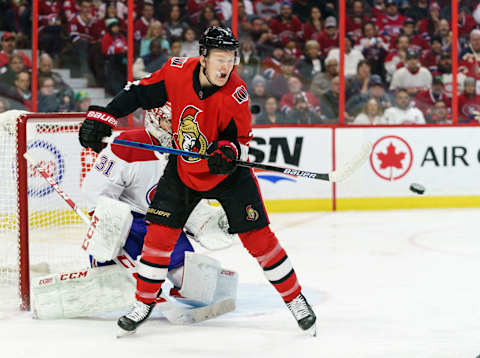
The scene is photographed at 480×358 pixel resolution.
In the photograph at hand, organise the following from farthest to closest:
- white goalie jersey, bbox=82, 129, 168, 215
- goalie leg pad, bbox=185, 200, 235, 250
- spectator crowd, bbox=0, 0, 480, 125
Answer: spectator crowd, bbox=0, 0, 480, 125
goalie leg pad, bbox=185, 200, 235, 250
white goalie jersey, bbox=82, 129, 168, 215

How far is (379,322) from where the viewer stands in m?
3.14

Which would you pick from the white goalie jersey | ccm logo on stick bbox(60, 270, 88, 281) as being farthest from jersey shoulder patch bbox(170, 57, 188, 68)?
ccm logo on stick bbox(60, 270, 88, 281)

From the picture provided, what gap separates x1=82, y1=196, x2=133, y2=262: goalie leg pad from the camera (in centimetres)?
309

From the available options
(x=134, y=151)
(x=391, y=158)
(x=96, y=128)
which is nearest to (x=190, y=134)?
(x=96, y=128)

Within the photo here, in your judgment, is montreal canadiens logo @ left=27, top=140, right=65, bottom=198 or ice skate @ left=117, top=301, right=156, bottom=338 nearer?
ice skate @ left=117, top=301, right=156, bottom=338

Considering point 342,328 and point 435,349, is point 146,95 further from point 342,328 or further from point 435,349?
point 435,349

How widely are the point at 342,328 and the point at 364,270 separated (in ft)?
3.89

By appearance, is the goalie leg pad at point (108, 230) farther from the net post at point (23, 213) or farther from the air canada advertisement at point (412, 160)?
the air canada advertisement at point (412, 160)

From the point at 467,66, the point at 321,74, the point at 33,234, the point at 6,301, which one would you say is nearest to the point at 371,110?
the point at 321,74

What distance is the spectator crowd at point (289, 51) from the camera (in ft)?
20.6


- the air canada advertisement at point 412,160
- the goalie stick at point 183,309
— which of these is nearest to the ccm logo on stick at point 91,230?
the goalie stick at point 183,309

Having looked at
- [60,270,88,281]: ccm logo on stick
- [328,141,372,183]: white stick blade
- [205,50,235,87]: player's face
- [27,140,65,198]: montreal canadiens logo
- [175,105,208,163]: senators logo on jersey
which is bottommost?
[60,270,88,281]: ccm logo on stick

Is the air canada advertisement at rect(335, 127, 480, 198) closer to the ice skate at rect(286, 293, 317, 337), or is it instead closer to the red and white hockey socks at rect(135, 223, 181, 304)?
the ice skate at rect(286, 293, 317, 337)

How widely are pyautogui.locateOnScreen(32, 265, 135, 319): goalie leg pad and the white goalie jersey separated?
300 mm
